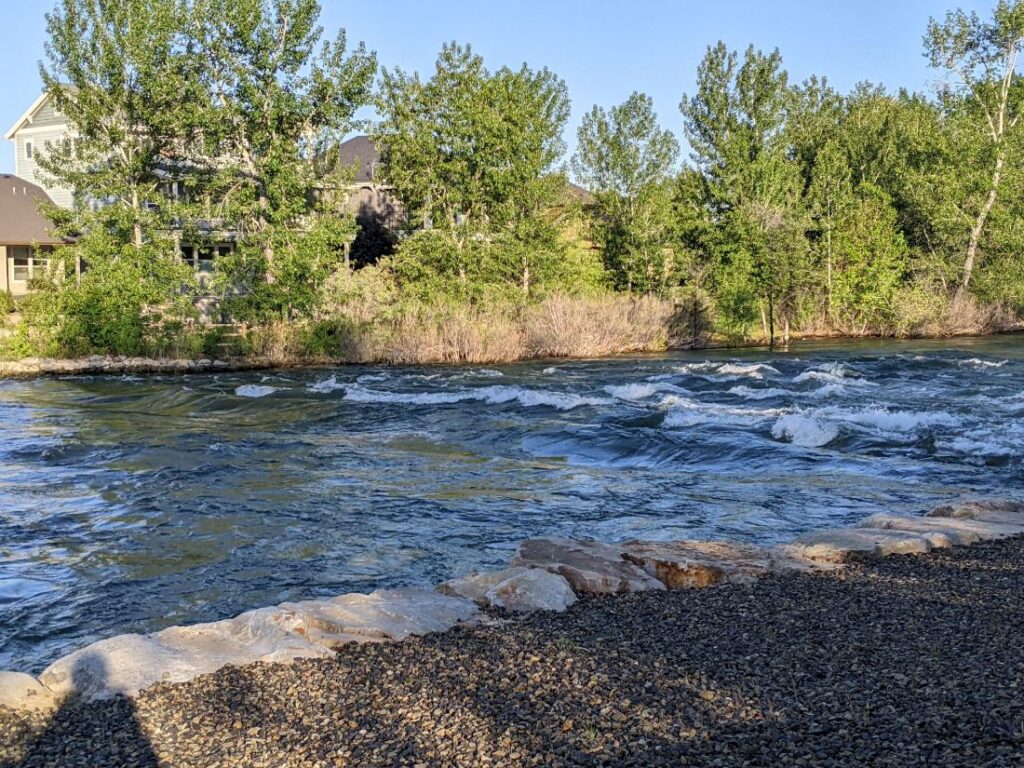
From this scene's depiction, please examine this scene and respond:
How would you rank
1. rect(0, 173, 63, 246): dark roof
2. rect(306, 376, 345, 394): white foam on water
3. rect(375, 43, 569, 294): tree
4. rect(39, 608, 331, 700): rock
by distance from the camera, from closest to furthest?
rect(39, 608, 331, 700): rock
rect(306, 376, 345, 394): white foam on water
rect(375, 43, 569, 294): tree
rect(0, 173, 63, 246): dark roof

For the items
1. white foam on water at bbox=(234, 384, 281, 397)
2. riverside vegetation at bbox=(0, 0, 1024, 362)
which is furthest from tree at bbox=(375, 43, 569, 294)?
white foam on water at bbox=(234, 384, 281, 397)

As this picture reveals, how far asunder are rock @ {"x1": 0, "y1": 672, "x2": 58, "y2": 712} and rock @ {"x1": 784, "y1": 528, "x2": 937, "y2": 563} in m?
5.64

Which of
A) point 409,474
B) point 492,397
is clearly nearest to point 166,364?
point 492,397

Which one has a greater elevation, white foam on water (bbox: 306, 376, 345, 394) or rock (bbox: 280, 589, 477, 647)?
white foam on water (bbox: 306, 376, 345, 394)

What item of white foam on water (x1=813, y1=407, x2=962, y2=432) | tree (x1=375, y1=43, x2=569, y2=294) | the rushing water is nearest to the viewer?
the rushing water

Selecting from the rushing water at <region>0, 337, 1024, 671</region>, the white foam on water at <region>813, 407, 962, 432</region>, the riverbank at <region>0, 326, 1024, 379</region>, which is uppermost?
the riverbank at <region>0, 326, 1024, 379</region>

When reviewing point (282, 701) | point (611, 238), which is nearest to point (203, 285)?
point (611, 238)

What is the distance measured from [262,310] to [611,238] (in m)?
17.1

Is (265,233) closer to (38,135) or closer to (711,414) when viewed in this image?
(38,135)

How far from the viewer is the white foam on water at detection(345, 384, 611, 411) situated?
21062mm

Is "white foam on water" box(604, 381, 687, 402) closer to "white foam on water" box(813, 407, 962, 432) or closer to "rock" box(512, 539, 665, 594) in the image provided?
"white foam on water" box(813, 407, 962, 432)

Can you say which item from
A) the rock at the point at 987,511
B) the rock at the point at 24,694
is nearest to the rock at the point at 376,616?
the rock at the point at 24,694

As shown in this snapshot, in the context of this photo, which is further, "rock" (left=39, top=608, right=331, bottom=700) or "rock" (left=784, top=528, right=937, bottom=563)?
"rock" (left=784, top=528, right=937, bottom=563)

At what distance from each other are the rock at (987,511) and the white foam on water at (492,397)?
1083 centimetres
